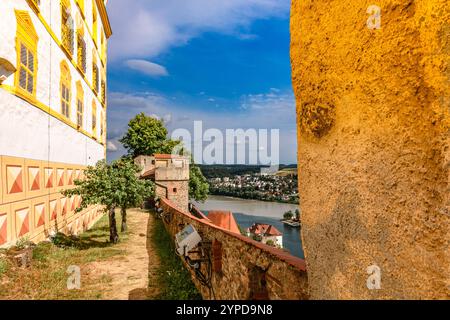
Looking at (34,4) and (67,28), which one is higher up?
(67,28)

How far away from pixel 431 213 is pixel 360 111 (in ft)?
2.11

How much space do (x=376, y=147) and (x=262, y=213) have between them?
322ft

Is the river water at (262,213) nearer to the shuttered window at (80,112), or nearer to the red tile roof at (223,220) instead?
the red tile roof at (223,220)

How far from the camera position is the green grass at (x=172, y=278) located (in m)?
6.75

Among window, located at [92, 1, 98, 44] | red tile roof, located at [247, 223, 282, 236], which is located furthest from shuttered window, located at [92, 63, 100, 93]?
red tile roof, located at [247, 223, 282, 236]

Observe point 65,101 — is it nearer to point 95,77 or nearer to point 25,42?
point 25,42

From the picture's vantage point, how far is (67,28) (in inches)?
400

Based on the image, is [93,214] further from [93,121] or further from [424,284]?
[424,284]

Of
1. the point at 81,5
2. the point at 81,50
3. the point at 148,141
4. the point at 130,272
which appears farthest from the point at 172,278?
the point at 148,141

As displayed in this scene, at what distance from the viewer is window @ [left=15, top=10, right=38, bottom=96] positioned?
6398 mm

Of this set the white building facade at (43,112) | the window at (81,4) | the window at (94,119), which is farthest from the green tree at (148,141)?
the window at (81,4)

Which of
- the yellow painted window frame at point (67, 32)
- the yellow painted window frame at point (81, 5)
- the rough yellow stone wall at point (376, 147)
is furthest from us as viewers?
the yellow painted window frame at point (81, 5)

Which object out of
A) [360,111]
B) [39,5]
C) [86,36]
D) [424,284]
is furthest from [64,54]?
[424,284]

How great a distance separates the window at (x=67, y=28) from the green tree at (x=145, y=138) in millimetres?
23859
